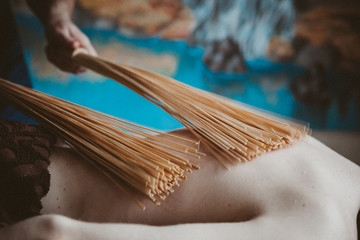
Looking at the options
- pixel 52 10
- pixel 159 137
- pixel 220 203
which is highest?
pixel 52 10

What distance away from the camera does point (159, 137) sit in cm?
66

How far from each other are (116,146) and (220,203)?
239 mm

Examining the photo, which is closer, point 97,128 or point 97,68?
point 97,128

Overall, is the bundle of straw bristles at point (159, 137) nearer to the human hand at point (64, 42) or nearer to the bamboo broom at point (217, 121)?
the bamboo broom at point (217, 121)

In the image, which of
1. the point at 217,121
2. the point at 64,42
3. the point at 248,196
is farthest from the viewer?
the point at 64,42

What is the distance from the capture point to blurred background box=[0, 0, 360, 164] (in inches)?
47.0

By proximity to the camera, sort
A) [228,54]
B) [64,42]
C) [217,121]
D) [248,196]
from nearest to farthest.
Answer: [248,196] → [217,121] → [64,42] → [228,54]

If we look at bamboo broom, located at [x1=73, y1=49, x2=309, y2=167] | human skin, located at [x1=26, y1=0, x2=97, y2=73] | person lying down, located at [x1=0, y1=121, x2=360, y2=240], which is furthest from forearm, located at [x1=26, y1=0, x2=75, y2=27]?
person lying down, located at [x1=0, y1=121, x2=360, y2=240]

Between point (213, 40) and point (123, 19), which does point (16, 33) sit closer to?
point (123, 19)

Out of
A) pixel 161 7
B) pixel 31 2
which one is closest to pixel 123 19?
pixel 161 7

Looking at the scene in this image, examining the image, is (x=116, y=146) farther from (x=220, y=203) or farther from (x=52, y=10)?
(x=52, y=10)

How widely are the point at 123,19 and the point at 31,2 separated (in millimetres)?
392

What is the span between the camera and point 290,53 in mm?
1235

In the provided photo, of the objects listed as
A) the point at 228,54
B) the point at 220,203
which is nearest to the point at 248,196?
the point at 220,203
